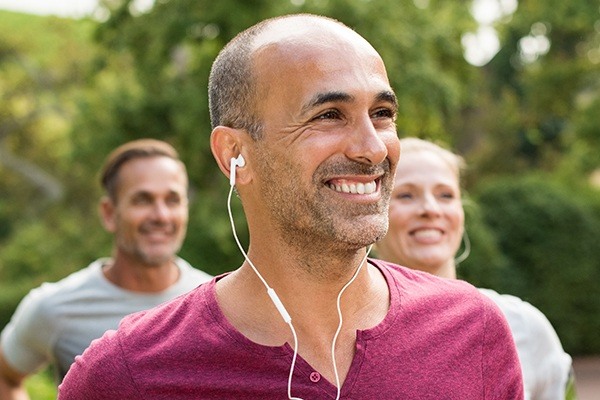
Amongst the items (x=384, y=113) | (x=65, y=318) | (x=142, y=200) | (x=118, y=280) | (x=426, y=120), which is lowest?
(x=426, y=120)

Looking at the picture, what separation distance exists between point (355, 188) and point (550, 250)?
16483 millimetres

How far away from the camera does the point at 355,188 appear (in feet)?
7.66

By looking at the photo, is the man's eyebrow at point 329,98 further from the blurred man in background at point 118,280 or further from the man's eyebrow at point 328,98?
the blurred man in background at point 118,280

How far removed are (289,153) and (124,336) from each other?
579 mm

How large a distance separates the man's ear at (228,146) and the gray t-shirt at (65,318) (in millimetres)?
2605

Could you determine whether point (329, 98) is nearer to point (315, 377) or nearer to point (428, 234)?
point (315, 377)

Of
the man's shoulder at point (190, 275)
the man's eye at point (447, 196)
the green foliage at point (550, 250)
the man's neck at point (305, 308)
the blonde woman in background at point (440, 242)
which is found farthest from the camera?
the green foliage at point (550, 250)

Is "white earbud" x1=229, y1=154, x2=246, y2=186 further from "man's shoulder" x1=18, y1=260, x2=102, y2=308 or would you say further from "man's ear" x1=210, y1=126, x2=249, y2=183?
"man's shoulder" x1=18, y1=260, x2=102, y2=308

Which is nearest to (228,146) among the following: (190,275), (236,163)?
(236,163)

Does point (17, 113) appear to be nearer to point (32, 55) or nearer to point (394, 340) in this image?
point (32, 55)

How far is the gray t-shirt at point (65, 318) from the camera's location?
16.4 feet

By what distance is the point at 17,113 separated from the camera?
30.9 meters

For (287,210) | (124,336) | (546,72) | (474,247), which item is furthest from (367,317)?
(546,72)

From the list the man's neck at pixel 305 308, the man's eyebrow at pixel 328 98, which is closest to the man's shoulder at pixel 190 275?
the man's neck at pixel 305 308
